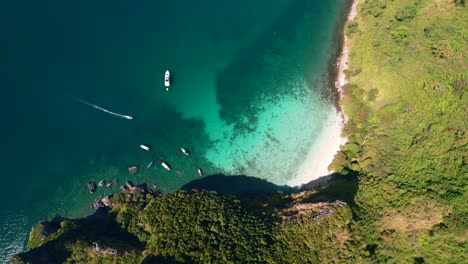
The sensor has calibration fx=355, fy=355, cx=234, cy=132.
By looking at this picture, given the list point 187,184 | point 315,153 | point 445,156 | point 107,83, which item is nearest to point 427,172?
point 445,156

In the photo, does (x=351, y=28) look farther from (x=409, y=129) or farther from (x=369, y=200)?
(x=369, y=200)

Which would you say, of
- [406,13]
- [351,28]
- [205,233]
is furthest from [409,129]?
[205,233]

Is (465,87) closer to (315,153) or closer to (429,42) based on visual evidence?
(429,42)

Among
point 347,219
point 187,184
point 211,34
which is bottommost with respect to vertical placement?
point 347,219

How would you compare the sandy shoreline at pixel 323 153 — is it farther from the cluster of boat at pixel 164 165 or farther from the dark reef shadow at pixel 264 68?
the cluster of boat at pixel 164 165

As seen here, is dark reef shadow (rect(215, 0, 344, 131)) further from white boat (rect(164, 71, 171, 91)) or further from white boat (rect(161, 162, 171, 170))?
white boat (rect(161, 162, 171, 170))

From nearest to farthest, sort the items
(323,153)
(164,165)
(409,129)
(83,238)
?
(83,238) → (409,129) → (323,153) → (164,165)
